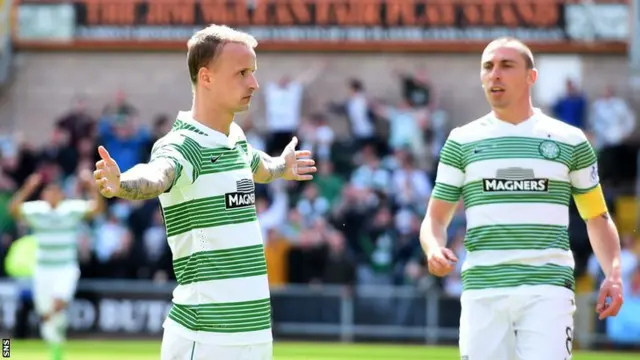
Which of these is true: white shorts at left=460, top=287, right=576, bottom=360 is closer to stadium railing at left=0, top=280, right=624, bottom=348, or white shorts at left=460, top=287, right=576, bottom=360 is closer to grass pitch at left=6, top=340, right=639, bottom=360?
grass pitch at left=6, top=340, right=639, bottom=360

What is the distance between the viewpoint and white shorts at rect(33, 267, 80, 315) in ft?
59.5

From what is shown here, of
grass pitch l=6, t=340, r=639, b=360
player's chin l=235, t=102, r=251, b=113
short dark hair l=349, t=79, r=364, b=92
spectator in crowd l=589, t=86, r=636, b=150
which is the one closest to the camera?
player's chin l=235, t=102, r=251, b=113

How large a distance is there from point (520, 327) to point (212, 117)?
2324 mm

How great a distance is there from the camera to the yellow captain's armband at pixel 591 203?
27.1 feet

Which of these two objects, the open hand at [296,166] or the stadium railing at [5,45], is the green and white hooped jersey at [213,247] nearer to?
the open hand at [296,166]

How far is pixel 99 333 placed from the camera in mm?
22344

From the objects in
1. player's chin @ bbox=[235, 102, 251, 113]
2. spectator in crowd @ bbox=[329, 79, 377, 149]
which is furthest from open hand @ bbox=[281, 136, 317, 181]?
spectator in crowd @ bbox=[329, 79, 377, 149]

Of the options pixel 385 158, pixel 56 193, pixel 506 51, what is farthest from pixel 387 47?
pixel 506 51

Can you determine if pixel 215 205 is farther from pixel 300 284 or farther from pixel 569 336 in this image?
pixel 300 284

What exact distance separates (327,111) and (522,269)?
1925 cm

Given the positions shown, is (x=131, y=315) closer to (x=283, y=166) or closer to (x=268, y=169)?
(x=283, y=166)

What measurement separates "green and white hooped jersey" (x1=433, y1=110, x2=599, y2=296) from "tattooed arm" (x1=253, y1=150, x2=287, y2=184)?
45.4 inches

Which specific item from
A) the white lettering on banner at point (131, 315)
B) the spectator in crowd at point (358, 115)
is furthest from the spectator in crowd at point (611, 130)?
the white lettering on banner at point (131, 315)

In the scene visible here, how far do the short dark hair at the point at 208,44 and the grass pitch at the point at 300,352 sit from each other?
11757 mm
